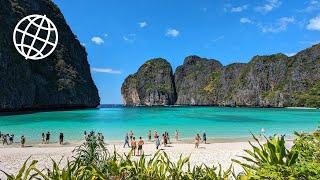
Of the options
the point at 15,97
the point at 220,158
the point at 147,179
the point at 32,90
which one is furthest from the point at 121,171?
the point at 32,90

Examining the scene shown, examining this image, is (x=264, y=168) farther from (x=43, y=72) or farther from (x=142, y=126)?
(x=43, y=72)

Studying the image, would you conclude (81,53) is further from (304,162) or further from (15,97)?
(304,162)

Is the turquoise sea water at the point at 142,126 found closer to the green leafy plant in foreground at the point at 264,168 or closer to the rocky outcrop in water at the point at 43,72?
the green leafy plant in foreground at the point at 264,168

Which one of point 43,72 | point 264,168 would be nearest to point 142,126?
point 264,168

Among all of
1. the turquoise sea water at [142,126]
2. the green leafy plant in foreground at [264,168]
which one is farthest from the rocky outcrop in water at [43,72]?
the green leafy plant in foreground at [264,168]

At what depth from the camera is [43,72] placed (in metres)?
144

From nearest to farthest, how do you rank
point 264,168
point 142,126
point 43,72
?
point 264,168 < point 142,126 < point 43,72

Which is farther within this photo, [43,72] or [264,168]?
[43,72]

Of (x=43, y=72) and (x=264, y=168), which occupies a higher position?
(x=43, y=72)

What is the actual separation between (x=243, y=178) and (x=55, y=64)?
15163 cm

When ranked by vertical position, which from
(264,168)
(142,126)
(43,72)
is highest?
(43,72)

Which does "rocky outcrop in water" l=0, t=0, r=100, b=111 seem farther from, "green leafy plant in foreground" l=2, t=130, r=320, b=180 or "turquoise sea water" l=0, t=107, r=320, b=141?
"green leafy plant in foreground" l=2, t=130, r=320, b=180

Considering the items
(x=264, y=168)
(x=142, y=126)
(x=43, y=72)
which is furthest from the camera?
(x=43, y=72)

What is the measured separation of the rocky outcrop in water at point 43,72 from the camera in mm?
110375
